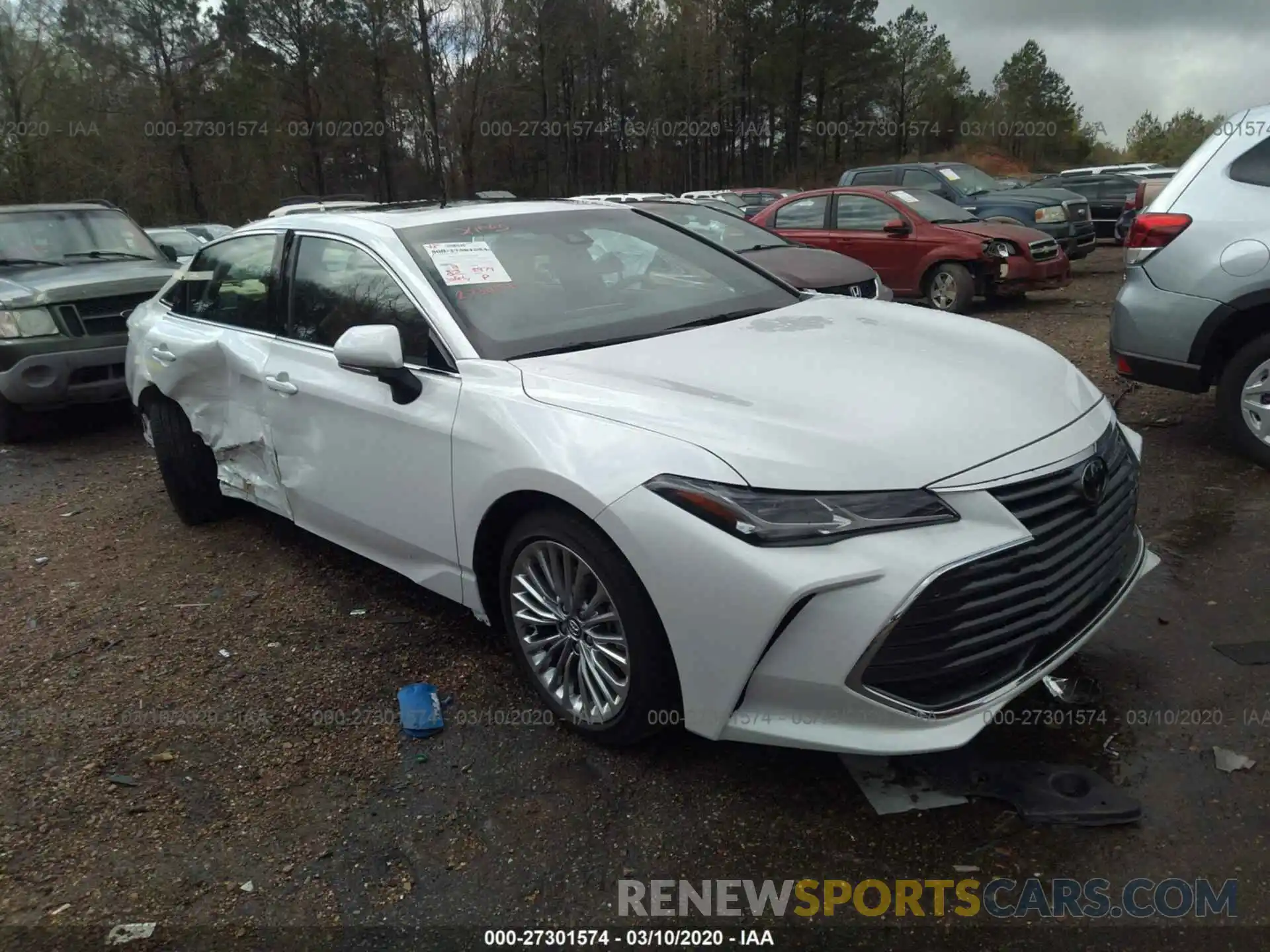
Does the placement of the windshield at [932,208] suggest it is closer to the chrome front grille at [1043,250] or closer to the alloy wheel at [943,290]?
the alloy wheel at [943,290]

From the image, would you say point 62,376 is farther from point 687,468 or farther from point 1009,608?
point 1009,608

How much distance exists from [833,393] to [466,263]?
1.51 m

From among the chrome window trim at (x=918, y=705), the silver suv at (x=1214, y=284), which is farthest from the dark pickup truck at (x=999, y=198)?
the chrome window trim at (x=918, y=705)

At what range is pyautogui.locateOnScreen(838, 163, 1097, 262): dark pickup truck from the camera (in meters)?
13.2

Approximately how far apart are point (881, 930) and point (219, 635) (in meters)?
2.99

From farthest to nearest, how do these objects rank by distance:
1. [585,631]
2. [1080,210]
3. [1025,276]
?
[1080,210] → [1025,276] → [585,631]

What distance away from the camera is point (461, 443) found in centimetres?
306

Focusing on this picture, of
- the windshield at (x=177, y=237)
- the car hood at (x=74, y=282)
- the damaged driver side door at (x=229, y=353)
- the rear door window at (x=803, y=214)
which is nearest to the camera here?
the damaged driver side door at (x=229, y=353)

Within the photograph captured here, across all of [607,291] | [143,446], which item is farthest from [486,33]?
[607,291]

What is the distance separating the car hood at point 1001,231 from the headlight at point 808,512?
927cm

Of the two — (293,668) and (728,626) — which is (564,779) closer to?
(728,626)

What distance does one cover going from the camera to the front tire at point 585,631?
8.58 feet

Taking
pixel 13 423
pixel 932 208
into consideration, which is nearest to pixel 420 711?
pixel 13 423

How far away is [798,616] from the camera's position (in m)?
2.31
